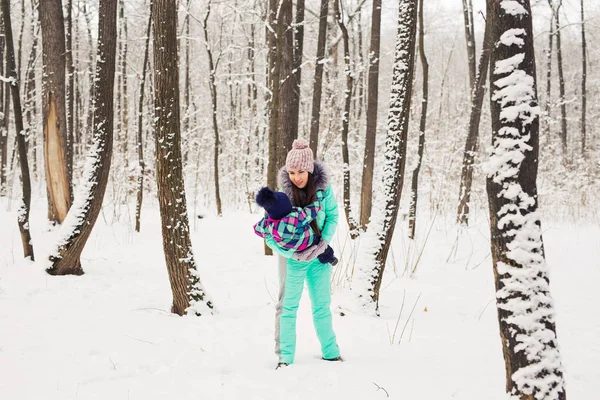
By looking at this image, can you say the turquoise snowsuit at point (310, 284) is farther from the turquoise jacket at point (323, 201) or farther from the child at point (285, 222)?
the child at point (285, 222)

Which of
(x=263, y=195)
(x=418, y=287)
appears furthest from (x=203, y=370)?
(x=418, y=287)

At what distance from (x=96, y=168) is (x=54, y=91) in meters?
2.20

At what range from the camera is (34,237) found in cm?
845

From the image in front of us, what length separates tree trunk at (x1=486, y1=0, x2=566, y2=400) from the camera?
7.03 feet

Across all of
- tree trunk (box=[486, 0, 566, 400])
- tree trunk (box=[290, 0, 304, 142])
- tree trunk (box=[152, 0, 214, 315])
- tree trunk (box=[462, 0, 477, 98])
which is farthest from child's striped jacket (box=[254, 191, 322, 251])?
tree trunk (box=[462, 0, 477, 98])

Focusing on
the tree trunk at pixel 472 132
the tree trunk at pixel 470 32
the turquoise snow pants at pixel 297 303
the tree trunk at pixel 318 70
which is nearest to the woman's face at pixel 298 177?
the turquoise snow pants at pixel 297 303

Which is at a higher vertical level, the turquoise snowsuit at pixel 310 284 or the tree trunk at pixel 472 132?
the tree trunk at pixel 472 132

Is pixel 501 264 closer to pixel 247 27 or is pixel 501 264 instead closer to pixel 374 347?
pixel 374 347

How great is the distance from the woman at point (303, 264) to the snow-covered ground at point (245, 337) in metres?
0.26

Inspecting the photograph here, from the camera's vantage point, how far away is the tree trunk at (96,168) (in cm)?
569

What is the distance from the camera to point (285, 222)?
117 inches

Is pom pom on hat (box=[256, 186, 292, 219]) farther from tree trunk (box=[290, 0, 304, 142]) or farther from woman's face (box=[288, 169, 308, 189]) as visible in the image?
tree trunk (box=[290, 0, 304, 142])

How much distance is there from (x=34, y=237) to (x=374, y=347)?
7734 mm

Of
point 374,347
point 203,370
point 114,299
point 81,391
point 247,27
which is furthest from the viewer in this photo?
point 247,27
